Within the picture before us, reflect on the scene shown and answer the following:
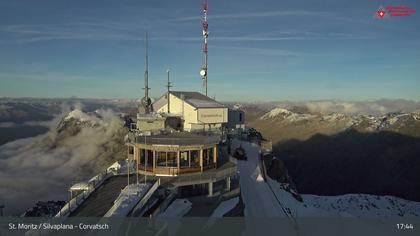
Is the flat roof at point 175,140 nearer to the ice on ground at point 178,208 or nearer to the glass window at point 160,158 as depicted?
the glass window at point 160,158

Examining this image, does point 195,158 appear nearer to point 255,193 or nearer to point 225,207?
point 225,207

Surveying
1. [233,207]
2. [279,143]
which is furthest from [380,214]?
[279,143]

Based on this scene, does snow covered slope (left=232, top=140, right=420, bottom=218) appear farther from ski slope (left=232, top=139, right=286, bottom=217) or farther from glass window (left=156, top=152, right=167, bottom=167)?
glass window (left=156, top=152, right=167, bottom=167)

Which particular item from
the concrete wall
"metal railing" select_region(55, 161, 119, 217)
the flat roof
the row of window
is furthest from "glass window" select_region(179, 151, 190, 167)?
the concrete wall

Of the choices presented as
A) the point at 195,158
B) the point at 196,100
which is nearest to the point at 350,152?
the point at 196,100

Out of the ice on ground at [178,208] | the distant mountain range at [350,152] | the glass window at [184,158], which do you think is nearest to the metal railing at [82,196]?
the ice on ground at [178,208]

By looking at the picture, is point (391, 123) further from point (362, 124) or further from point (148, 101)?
point (148, 101)
